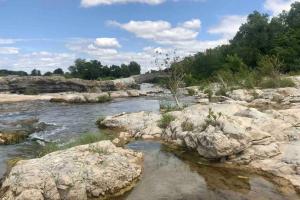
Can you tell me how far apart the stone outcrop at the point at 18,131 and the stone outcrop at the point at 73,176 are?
9784 millimetres

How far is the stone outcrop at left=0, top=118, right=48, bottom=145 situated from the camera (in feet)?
75.0

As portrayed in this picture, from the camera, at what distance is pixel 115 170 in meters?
13.5

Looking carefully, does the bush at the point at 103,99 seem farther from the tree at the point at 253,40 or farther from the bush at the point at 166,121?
the tree at the point at 253,40

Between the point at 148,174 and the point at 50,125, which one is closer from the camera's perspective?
the point at 148,174

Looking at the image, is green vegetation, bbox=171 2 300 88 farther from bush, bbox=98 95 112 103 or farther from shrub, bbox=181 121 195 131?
shrub, bbox=181 121 195 131

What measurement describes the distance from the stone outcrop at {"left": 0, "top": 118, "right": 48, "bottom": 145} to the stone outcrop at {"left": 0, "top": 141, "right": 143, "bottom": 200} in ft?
32.1

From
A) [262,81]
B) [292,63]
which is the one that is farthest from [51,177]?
[292,63]

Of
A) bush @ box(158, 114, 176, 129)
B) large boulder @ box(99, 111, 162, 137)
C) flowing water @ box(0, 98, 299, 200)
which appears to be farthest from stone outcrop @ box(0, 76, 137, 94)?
flowing water @ box(0, 98, 299, 200)

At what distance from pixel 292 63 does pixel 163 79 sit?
4288 centimetres

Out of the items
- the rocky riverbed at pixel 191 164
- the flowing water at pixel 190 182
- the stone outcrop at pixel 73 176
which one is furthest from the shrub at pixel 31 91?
the stone outcrop at pixel 73 176

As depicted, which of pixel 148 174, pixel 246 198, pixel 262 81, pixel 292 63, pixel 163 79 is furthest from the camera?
pixel 292 63

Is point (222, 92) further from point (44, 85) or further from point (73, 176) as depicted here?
point (44, 85)

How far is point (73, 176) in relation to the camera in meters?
12.4

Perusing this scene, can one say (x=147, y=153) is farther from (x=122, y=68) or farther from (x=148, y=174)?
(x=122, y=68)
